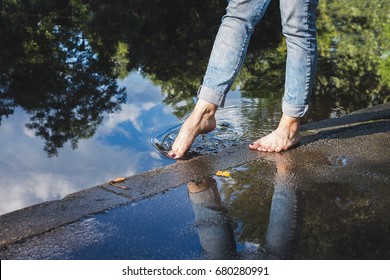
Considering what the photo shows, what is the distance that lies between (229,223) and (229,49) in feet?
3.48

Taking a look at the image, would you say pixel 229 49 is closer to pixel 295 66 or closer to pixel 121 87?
pixel 295 66

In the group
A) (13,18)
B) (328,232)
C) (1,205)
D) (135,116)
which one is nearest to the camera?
(328,232)

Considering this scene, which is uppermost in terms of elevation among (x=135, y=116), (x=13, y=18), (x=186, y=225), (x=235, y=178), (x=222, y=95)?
(x=13, y=18)

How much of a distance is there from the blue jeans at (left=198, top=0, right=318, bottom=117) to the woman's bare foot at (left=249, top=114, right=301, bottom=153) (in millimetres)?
82

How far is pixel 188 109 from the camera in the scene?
4.40 meters

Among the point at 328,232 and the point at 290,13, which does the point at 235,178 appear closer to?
the point at 328,232

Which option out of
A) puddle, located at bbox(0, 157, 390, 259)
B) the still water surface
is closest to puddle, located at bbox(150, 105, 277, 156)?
the still water surface

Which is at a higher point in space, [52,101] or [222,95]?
[52,101]

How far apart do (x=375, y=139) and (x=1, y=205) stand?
195 cm

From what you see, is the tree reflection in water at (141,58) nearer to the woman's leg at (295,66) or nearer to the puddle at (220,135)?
the puddle at (220,135)

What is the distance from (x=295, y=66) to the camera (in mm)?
2848

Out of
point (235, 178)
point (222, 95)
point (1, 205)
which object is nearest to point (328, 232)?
point (235, 178)

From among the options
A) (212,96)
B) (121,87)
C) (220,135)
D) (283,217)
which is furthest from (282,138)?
(121,87)

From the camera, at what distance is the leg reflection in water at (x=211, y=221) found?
Answer: 1.87 metres
